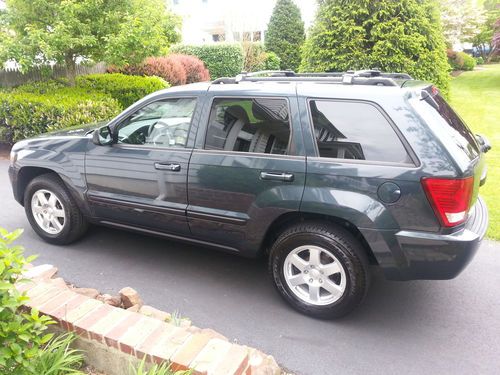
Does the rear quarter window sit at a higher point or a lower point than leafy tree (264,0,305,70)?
lower

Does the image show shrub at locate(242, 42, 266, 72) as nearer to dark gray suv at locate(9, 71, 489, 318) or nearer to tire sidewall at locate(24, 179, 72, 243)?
dark gray suv at locate(9, 71, 489, 318)

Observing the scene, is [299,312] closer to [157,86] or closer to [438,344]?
[438,344]

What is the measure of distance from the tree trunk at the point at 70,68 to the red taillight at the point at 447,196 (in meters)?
8.36

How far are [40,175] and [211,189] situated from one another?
211 cm

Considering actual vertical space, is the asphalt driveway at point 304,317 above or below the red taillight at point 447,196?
below

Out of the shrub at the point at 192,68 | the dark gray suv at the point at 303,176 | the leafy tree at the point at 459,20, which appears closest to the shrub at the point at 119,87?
the shrub at the point at 192,68

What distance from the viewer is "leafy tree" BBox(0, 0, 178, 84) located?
736cm

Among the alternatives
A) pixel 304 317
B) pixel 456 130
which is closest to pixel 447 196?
pixel 456 130

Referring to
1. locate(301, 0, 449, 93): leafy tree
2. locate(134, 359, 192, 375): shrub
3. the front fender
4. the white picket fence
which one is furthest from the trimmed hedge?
locate(134, 359, 192, 375): shrub

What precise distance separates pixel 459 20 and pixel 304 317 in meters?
28.1

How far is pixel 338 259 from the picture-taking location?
2.95 m

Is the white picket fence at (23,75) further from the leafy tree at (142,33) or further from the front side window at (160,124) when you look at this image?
the front side window at (160,124)

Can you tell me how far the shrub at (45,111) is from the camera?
24.6ft

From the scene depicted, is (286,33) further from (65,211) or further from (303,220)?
(303,220)
